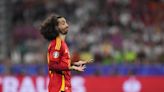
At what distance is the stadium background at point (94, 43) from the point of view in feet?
49.9

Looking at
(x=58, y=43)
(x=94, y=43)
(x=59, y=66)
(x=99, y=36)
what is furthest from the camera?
(x=99, y=36)

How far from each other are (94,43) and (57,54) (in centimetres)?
1011

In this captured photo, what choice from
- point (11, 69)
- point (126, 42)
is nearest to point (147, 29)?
point (126, 42)

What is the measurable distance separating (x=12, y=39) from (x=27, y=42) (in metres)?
0.45

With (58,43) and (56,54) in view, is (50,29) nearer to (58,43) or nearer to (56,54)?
(58,43)

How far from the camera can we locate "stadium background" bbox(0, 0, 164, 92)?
1522 centimetres

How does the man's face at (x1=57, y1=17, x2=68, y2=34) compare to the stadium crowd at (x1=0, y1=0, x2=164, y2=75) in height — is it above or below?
below

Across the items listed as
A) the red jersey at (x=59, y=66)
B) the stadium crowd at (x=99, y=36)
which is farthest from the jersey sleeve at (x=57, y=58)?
the stadium crowd at (x=99, y=36)

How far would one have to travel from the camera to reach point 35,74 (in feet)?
53.7

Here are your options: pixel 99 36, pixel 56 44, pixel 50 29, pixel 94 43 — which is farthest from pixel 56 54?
pixel 99 36

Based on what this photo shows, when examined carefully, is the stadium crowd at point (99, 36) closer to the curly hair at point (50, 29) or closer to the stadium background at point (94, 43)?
the stadium background at point (94, 43)

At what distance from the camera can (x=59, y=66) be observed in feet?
28.8

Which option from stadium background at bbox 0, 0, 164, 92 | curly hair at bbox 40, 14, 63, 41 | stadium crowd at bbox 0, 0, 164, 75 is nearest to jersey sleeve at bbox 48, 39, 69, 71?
curly hair at bbox 40, 14, 63, 41

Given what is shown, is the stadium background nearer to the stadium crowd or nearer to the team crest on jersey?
the stadium crowd
